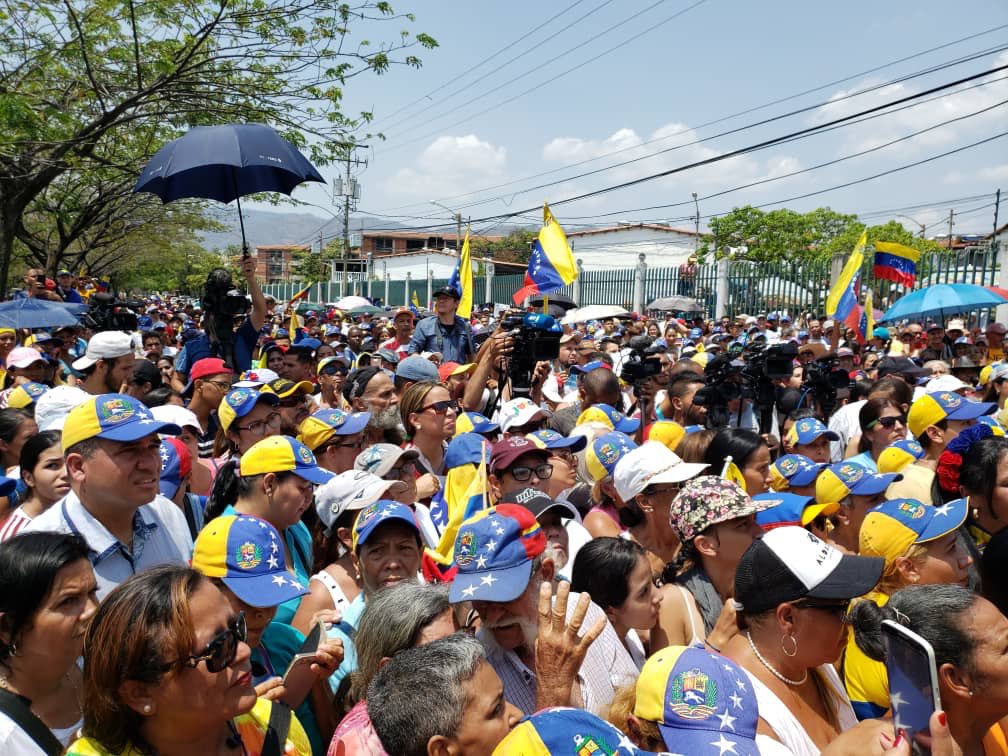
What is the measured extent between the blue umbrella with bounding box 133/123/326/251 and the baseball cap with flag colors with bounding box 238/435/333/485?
3.15 metres

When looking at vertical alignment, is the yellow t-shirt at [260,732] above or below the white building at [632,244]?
below

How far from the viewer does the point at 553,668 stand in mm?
2213

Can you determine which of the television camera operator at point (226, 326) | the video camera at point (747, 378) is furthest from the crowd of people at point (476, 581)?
the television camera operator at point (226, 326)

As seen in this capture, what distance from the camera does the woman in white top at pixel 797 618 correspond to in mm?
2467

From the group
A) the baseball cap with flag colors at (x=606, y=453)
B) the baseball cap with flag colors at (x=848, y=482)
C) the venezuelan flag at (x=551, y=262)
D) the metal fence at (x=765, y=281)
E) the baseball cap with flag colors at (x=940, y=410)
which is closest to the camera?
the baseball cap with flag colors at (x=848, y=482)

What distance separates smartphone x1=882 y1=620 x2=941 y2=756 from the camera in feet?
6.51

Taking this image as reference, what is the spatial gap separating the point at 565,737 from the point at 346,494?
89.1 inches

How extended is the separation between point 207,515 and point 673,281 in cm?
1884

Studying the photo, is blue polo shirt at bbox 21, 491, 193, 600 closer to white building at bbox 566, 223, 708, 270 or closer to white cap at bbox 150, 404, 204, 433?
white cap at bbox 150, 404, 204, 433

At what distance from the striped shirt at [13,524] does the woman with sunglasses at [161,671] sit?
5.52 feet

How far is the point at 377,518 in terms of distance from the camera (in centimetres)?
316

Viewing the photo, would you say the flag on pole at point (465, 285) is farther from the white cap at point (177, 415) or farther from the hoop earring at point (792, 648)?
the hoop earring at point (792, 648)

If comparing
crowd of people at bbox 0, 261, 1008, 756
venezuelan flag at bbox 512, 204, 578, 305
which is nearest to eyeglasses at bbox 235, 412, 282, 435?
crowd of people at bbox 0, 261, 1008, 756

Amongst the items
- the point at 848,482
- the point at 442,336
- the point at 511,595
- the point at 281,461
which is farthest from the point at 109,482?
the point at 442,336
